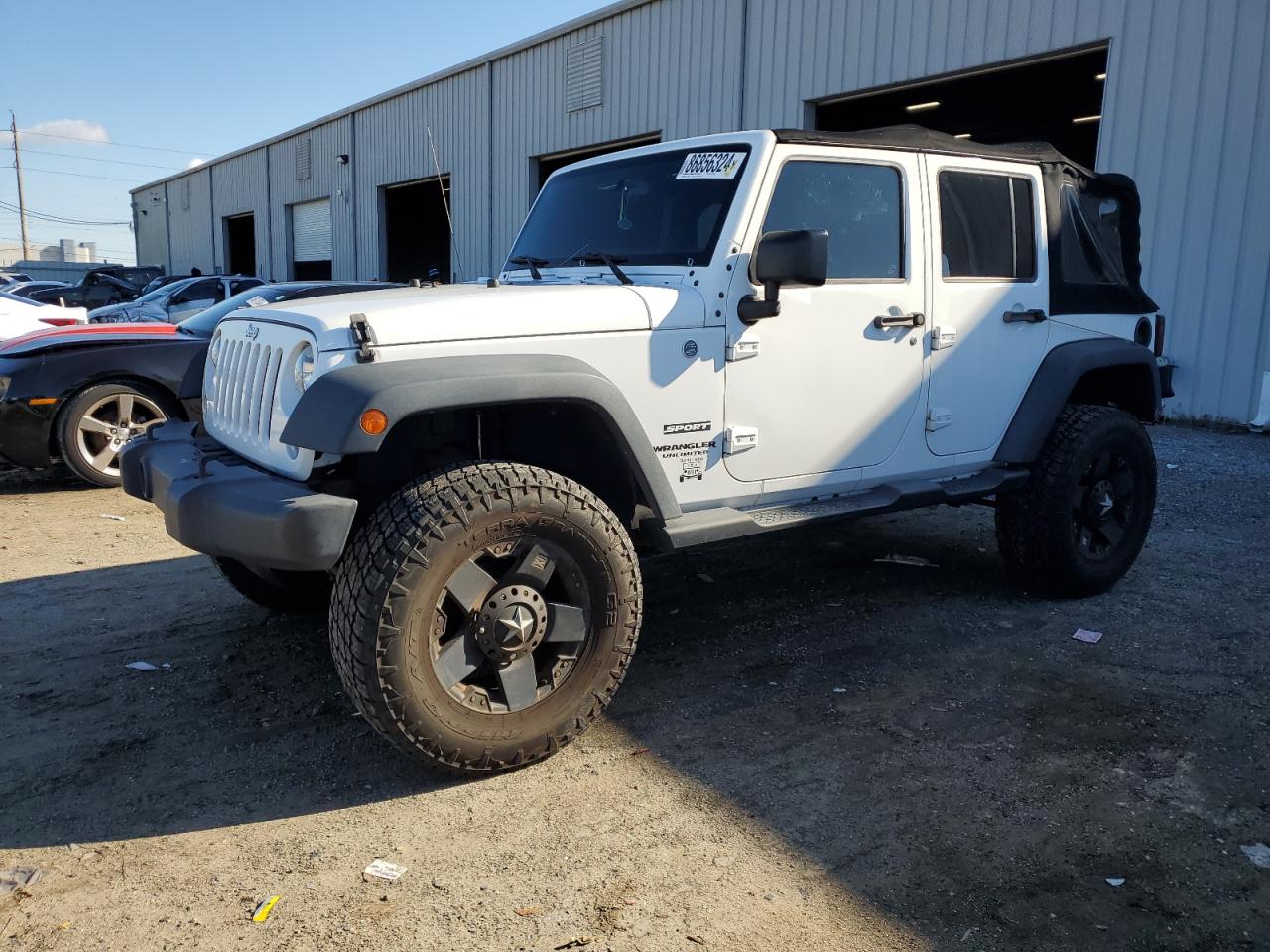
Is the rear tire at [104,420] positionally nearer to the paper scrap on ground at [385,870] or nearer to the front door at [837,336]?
the front door at [837,336]

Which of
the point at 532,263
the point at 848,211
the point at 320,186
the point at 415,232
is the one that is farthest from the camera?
the point at 415,232

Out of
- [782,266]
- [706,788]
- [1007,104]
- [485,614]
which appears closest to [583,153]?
[1007,104]

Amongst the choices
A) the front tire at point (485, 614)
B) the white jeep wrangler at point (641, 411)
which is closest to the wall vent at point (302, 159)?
the white jeep wrangler at point (641, 411)

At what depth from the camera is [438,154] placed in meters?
21.6

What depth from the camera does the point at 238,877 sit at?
2.54 metres

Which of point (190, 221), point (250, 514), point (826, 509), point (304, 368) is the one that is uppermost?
point (190, 221)

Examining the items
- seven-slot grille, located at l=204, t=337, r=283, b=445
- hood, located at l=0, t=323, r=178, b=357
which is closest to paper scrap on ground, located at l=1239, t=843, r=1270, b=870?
seven-slot grille, located at l=204, t=337, r=283, b=445

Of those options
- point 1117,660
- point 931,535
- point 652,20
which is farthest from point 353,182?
point 1117,660

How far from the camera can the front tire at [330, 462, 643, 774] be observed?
277 centimetres

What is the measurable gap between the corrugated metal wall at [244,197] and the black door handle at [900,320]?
99.0 ft

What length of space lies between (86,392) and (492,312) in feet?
16.3

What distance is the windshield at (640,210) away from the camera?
3604 millimetres

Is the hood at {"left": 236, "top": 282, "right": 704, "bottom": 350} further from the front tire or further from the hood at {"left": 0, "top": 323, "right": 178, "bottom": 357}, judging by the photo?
the hood at {"left": 0, "top": 323, "right": 178, "bottom": 357}

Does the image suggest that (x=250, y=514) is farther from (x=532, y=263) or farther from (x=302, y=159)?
(x=302, y=159)
